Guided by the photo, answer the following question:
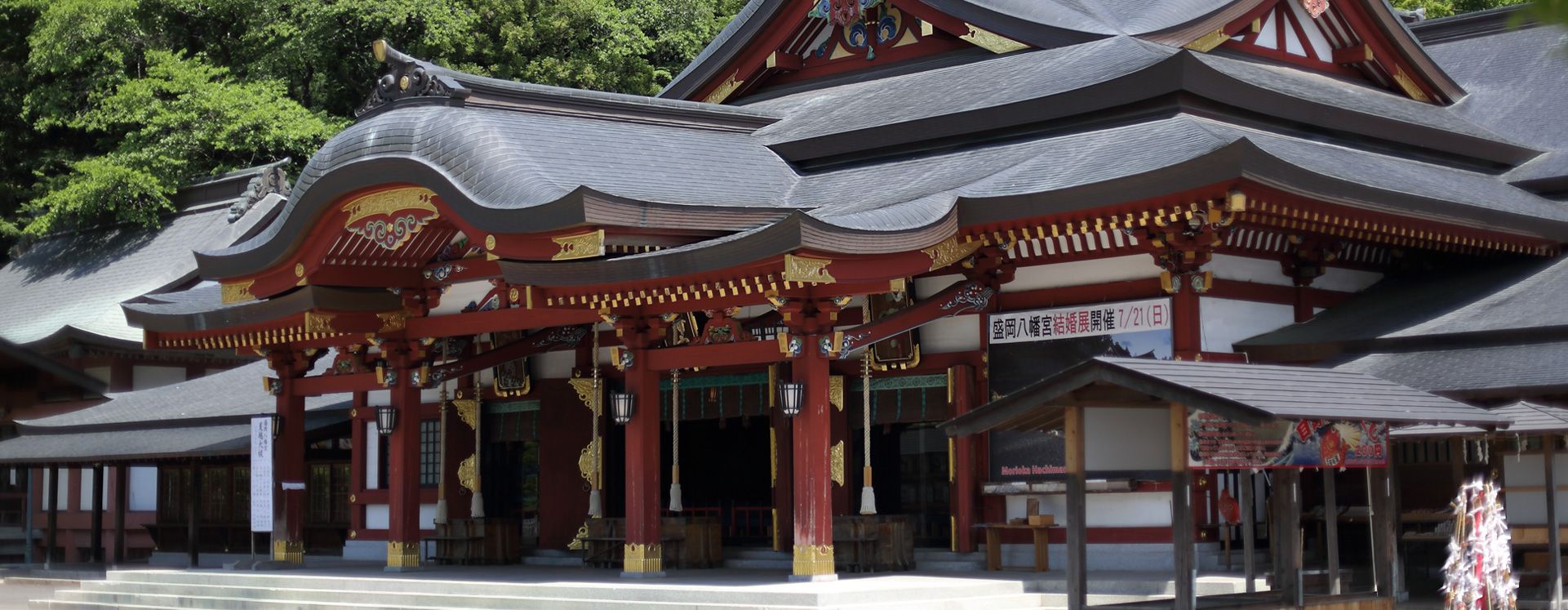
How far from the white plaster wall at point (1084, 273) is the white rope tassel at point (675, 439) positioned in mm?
4769

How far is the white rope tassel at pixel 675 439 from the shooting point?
22500 millimetres

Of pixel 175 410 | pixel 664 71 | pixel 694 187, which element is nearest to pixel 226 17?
pixel 664 71

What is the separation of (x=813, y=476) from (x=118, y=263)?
86.7 ft

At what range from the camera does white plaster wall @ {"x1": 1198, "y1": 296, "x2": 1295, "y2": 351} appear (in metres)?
19.2

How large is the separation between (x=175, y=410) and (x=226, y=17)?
1806 cm

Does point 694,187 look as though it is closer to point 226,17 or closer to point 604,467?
point 604,467

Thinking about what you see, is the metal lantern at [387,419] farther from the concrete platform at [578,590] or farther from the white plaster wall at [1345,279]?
the white plaster wall at [1345,279]

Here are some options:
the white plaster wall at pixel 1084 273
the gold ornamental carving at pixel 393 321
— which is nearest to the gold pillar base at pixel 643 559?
the white plaster wall at pixel 1084 273

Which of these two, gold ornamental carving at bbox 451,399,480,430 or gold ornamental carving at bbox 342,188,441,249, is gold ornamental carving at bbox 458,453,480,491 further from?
gold ornamental carving at bbox 342,188,441,249

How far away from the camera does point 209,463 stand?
30516mm

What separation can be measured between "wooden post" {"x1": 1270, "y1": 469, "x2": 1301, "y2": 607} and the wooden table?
5.01m

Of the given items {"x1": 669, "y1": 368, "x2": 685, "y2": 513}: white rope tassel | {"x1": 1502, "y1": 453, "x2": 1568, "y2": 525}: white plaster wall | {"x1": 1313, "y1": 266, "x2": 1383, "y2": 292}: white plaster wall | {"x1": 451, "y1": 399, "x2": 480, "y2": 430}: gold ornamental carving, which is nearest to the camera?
{"x1": 1502, "y1": 453, "x2": 1568, "y2": 525}: white plaster wall

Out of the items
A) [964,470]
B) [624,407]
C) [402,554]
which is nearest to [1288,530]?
[964,470]

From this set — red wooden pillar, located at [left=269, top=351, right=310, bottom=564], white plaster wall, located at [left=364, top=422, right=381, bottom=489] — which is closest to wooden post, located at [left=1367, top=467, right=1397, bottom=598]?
red wooden pillar, located at [left=269, top=351, right=310, bottom=564]
